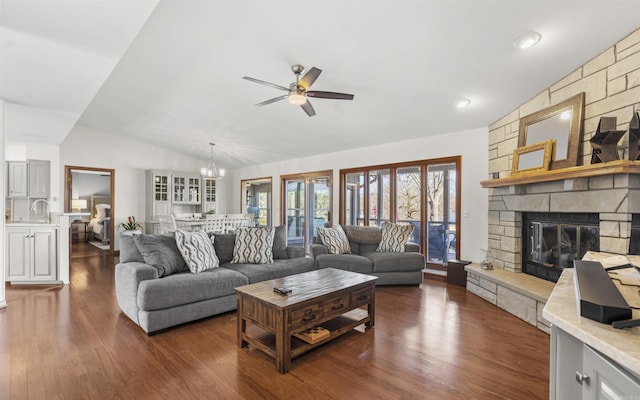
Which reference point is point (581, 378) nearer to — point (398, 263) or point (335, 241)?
point (398, 263)

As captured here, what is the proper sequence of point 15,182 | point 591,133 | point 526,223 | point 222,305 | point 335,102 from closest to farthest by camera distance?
point 591,133 < point 222,305 < point 526,223 < point 335,102 < point 15,182

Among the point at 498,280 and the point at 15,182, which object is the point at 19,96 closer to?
the point at 15,182

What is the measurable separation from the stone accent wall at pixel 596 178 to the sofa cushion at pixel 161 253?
161 inches

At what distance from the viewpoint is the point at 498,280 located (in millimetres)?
3617

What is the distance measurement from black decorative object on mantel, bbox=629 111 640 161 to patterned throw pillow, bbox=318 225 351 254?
11.3 feet

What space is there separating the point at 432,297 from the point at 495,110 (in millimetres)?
2598

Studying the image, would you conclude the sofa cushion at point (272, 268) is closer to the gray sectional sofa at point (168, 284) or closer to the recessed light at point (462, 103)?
the gray sectional sofa at point (168, 284)

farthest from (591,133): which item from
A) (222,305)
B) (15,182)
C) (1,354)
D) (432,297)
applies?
(15,182)

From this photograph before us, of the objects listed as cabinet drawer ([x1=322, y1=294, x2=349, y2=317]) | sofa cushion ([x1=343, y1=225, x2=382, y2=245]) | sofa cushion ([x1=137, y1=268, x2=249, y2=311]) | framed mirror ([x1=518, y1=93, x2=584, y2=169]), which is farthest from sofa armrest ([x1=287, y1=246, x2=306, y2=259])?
framed mirror ([x1=518, y1=93, x2=584, y2=169])

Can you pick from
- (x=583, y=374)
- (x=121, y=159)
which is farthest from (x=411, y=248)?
(x=121, y=159)

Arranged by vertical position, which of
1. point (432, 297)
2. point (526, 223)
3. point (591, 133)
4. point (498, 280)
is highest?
point (591, 133)

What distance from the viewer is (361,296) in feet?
9.71

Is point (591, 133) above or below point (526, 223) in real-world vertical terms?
above

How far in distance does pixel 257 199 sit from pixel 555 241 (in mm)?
6982
